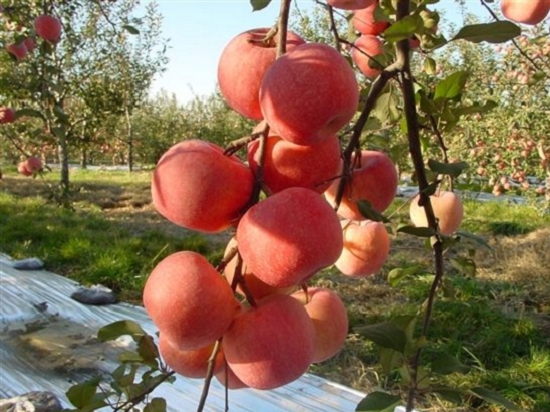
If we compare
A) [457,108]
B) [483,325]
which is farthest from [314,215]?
[483,325]

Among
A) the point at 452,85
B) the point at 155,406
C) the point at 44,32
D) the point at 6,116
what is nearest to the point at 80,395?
the point at 155,406

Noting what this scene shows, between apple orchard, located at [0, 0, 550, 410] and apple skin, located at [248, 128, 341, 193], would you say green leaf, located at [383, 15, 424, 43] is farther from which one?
apple skin, located at [248, 128, 341, 193]

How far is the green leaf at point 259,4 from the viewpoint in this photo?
66 cm

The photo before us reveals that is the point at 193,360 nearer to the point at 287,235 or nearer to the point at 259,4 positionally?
the point at 287,235

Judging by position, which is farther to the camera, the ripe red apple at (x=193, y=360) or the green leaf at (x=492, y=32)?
the green leaf at (x=492, y=32)

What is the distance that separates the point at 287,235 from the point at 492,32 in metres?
0.37

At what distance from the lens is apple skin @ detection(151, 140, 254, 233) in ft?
1.55

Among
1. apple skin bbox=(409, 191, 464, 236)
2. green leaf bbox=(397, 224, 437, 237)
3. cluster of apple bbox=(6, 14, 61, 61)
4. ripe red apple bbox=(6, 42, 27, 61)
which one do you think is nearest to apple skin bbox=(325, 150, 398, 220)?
green leaf bbox=(397, 224, 437, 237)

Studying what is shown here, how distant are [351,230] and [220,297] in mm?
355

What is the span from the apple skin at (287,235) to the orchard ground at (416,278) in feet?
1.11

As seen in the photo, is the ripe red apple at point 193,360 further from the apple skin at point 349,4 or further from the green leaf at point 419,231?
the apple skin at point 349,4

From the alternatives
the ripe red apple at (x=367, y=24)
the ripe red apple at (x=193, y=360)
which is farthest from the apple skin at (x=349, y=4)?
the ripe red apple at (x=193, y=360)

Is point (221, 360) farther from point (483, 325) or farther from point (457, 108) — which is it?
point (483, 325)

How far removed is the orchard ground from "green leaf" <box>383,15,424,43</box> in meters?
0.32
